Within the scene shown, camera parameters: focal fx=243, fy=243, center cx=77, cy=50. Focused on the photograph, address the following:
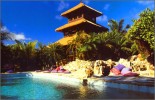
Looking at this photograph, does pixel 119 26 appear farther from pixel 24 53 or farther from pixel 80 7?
pixel 24 53

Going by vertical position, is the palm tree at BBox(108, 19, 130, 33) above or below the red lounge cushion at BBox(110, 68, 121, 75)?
above

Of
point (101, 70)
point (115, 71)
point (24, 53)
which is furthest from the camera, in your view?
point (24, 53)

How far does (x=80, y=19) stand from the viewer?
33.6 metres

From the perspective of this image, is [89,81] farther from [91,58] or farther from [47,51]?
[47,51]

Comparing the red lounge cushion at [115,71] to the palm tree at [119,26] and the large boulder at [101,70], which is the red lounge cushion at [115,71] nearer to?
the large boulder at [101,70]

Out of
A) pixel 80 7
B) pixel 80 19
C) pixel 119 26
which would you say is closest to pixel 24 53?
pixel 80 19

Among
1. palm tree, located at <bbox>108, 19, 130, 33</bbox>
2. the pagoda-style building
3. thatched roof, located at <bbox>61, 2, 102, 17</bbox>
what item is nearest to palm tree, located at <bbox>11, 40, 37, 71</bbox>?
the pagoda-style building

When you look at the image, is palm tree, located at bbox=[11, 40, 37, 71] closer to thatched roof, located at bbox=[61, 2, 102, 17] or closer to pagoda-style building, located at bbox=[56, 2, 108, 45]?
pagoda-style building, located at bbox=[56, 2, 108, 45]

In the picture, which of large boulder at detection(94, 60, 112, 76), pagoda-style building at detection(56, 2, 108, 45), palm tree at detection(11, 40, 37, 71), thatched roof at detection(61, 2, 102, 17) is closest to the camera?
large boulder at detection(94, 60, 112, 76)

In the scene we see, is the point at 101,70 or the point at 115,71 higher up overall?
the point at 101,70

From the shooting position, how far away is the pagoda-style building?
3253 cm

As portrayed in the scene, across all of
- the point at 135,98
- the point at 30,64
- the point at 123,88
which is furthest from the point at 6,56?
the point at 135,98

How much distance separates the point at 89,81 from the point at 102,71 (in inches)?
149

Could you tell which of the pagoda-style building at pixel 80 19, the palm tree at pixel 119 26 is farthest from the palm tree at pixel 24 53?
the palm tree at pixel 119 26
